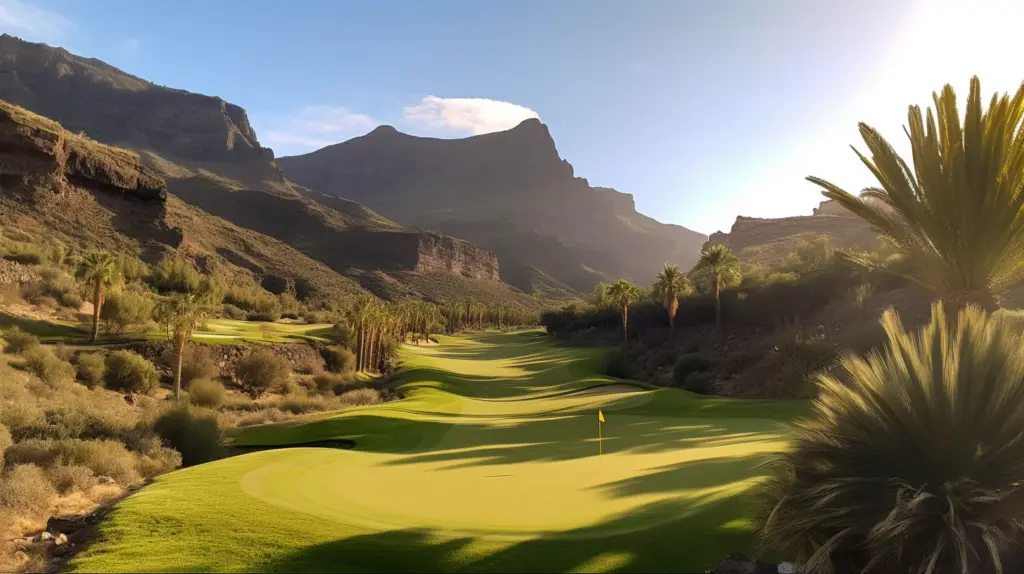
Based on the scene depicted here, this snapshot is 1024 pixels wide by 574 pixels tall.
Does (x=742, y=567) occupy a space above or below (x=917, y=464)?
below

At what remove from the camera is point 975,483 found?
5355mm

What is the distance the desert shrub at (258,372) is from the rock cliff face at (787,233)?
199ft

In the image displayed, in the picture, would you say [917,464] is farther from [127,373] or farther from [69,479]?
[127,373]

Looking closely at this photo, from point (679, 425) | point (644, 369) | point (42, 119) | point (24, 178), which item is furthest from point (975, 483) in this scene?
point (42, 119)

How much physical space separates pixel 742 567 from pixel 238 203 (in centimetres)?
13587

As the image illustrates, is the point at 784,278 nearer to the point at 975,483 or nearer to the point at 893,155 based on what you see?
the point at 893,155

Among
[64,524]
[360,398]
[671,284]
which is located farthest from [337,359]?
[64,524]

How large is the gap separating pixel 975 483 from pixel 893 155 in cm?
726

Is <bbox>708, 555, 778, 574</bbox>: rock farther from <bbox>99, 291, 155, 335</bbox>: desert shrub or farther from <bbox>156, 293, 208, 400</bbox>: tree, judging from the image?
<bbox>99, 291, 155, 335</bbox>: desert shrub

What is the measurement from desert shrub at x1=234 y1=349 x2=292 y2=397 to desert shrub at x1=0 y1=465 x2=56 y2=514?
86.0 ft

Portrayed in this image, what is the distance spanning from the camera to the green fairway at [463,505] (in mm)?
6980

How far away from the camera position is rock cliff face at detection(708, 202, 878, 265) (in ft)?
265

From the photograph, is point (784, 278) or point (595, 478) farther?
point (784, 278)

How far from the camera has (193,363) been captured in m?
35.9
